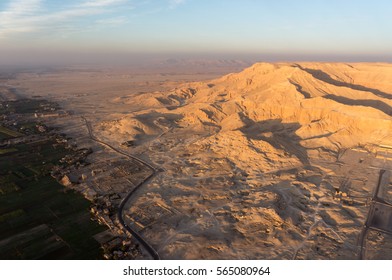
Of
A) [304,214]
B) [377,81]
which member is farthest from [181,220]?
[377,81]

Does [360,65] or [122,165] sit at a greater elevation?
[360,65]

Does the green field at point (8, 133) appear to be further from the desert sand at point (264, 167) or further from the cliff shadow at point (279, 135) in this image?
the cliff shadow at point (279, 135)

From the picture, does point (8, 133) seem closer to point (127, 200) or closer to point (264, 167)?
point (127, 200)

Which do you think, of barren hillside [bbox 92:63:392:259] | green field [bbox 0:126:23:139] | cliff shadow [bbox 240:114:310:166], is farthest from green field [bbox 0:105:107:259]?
cliff shadow [bbox 240:114:310:166]

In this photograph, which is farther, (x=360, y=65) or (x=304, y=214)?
(x=360, y=65)

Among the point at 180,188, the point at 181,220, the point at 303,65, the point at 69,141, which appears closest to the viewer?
the point at 181,220

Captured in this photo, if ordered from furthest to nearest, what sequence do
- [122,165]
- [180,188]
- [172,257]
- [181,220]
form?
[122,165]
[180,188]
[181,220]
[172,257]

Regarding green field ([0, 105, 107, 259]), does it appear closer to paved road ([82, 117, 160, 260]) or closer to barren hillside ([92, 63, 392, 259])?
paved road ([82, 117, 160, 260])

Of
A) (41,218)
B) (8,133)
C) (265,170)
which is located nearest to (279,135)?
(265,170)

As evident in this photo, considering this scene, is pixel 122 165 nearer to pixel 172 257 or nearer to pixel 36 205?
pixel 36 205
